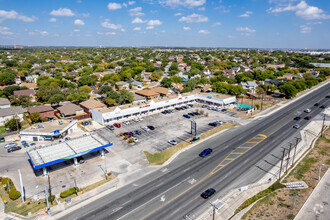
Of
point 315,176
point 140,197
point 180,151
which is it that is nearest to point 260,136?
point 315,176

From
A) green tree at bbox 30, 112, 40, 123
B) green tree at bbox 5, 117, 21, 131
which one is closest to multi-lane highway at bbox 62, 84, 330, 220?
green tree at bbox 5, 117, 21, 131

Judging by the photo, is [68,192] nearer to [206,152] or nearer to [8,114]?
[206,152]

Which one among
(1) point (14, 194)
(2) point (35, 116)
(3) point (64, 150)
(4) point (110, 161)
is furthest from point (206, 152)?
(2) point (35, 116)

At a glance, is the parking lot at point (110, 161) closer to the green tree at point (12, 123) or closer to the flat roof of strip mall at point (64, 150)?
the flat roof of strip mall at point (64, 150)

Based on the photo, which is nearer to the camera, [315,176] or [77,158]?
[315,176]

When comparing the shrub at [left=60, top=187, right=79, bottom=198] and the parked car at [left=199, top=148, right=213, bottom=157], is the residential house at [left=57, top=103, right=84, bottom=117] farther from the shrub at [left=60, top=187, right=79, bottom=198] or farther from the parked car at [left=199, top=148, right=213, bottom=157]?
the parked car at [left=199, top=148, right=213, bottom=157]

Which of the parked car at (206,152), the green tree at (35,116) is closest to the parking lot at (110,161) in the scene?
the parked car at (206,152)

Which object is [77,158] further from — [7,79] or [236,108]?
[7,79]

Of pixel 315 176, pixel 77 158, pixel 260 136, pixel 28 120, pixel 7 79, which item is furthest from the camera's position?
pixel 7 79
